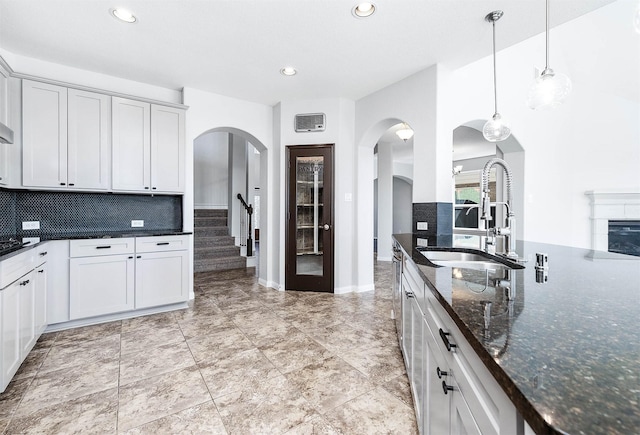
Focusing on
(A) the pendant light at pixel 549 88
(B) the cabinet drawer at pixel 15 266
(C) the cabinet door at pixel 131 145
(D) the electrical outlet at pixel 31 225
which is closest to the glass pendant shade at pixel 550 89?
(A) the pendant light at pixel 549 88

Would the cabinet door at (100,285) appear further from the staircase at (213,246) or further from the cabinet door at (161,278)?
the staircase at (213,246)

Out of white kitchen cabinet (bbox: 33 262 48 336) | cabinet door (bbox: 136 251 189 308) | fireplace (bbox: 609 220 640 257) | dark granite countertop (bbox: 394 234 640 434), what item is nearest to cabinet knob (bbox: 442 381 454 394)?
dark granite countertop (bbox: 394 234 640 434)

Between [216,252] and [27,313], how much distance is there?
3.62 meters

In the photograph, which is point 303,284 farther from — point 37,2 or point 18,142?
point 37,2

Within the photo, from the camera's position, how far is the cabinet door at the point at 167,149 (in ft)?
11.6

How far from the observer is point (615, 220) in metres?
4.97

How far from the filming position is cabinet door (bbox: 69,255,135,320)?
9.46 ft

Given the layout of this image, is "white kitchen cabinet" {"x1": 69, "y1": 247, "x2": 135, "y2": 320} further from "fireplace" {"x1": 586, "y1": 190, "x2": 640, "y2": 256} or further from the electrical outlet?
"fireplace" {"x1": 586, "y1": 190, "x2": 640, "y2": 256}

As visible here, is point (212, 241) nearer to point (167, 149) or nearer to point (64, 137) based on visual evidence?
point (167, 149)

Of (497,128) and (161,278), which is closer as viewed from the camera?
(497,128)

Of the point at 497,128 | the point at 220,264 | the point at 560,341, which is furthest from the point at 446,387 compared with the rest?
the point at 220,264

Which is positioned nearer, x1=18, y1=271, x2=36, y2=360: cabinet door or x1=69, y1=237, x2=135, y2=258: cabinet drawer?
x1=18, y1=271, x2=36, y2=360: cabinet door

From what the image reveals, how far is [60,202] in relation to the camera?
326 cm

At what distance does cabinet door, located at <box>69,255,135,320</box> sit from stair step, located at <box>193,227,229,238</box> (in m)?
3.01
